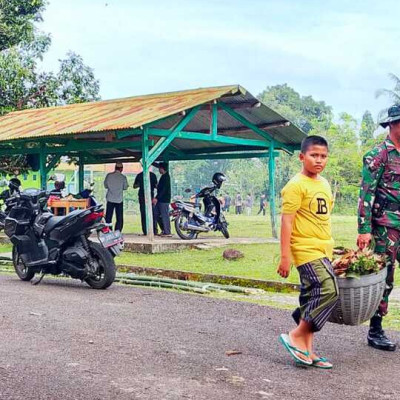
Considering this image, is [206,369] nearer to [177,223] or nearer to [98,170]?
[177,223]

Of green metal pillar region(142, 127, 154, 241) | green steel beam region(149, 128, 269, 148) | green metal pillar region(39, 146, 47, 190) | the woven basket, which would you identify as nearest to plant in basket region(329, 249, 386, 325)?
the woven basket

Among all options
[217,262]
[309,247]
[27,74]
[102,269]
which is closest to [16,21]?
[27,74]

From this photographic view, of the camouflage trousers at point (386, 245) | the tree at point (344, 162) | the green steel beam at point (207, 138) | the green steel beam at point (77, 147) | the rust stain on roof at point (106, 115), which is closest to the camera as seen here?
the camouflage trousers at point (386, 245)

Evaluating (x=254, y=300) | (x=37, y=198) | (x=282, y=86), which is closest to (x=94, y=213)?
(x=37, y=198)

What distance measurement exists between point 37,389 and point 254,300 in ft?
14.4

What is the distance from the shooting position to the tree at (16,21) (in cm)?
2228

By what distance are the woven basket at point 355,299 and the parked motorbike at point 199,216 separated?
36.1 feet

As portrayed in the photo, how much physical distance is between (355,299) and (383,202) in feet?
3.20

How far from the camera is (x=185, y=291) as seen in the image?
9.09 meters

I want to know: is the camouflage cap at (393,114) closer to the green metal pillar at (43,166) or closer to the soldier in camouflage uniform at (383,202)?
the soldier in camouflage uniform at (383,202)

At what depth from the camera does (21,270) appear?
32.9 feet

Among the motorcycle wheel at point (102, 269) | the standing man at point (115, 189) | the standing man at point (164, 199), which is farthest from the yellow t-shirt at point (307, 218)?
the standing man at point (115, 189)

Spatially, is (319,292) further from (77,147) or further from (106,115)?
(77,147)

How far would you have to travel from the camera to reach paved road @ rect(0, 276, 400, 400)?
4.41 metres
